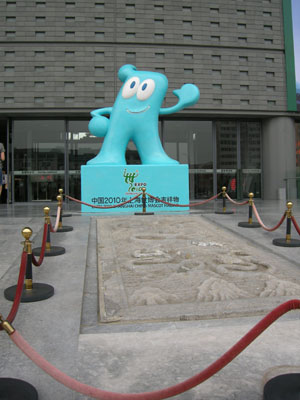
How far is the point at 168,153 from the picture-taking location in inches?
819

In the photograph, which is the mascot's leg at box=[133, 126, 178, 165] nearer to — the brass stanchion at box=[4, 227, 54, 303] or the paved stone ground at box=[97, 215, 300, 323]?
the paved stone ground at box=[97, 215, 300, 323]

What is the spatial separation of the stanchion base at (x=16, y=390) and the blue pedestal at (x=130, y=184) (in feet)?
30.0

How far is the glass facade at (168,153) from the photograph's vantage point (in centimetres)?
2002

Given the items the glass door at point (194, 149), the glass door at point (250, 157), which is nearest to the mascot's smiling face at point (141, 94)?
the glass door at point (194, 149)

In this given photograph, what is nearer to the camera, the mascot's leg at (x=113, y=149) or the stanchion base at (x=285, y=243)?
the stanchion base at (x=285, y=243)

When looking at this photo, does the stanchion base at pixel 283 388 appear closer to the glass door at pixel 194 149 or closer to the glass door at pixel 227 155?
the glass door at pixel 194 149

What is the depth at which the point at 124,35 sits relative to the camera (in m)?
19.3

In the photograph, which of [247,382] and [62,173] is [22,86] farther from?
[247,382]

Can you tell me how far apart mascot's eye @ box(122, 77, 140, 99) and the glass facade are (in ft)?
28.6

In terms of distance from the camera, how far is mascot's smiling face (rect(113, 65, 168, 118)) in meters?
11.5

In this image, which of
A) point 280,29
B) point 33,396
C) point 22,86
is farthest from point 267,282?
point 280,29

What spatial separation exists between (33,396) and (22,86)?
19522 mm

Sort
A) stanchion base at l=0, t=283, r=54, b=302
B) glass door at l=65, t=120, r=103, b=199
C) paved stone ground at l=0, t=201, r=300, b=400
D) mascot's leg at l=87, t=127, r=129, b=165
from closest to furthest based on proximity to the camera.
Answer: paved stone ground at l=0, t=201, r=300, b=400 → stanchion base at l=0, t=283, r=54, b=302 → mascot's leg at l=87, t=127, r=129, b=165 → glass door at l=65, t=120, r=103, b=199

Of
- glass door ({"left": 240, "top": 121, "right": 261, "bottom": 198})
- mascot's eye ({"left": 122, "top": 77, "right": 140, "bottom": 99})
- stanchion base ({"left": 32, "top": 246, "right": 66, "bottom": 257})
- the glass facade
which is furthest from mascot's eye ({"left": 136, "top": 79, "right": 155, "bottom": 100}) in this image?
glass door ({"left": 240, "top": 121, "right": 261, "bottom": 198})
